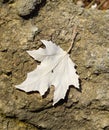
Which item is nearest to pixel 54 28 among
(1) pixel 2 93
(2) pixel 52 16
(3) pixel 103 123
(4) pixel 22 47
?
(2) pixel 52 16

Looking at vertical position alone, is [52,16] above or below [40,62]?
above

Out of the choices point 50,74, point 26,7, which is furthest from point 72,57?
point 26,7

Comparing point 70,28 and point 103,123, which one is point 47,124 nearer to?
point 103,123

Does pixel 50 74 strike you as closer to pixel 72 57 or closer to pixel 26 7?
pixel 72 57

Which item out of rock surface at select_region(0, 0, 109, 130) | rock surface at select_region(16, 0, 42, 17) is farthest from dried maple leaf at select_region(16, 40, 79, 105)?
rock surface at select_region(16, 0, 42, 17)

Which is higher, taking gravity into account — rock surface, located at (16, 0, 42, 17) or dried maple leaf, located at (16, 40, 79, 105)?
rock surface, located at (16, 0, 42, 17)

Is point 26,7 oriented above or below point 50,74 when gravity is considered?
above

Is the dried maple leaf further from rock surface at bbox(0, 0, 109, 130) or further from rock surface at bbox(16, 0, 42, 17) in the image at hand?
rock surface at bbox(16, 0, 42, 17)
